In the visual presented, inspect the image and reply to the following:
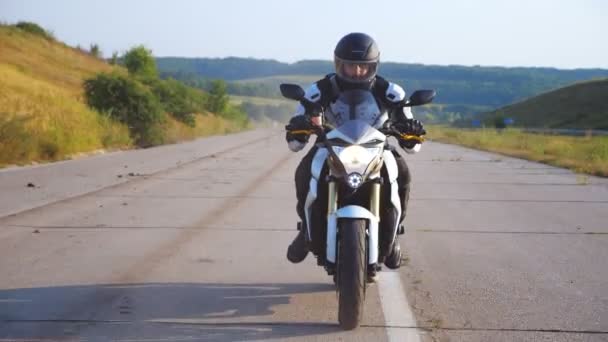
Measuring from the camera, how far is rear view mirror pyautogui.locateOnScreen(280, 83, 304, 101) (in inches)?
234

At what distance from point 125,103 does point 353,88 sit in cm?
2940

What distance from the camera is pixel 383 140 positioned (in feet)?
17.8

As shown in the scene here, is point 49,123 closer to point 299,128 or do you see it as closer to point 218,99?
point 299,128

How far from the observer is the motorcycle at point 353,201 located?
5.23 m

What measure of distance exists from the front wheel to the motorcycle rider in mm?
532

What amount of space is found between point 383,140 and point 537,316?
5.59ft

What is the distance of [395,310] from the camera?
596 centimetres

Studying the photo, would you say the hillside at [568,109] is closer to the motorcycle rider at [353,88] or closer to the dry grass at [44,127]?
the dry grass at [44,127]

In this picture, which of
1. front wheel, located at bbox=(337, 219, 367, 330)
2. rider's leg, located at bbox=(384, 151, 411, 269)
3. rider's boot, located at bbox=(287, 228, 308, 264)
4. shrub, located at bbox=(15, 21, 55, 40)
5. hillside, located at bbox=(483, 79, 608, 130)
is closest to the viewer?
front wheel, located at bbox=(337, 219, 367, 330)

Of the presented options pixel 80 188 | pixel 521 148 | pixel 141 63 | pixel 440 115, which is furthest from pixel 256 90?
pixel 80 188

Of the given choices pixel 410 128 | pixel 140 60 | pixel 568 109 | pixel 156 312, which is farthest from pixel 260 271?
pixel 568 109

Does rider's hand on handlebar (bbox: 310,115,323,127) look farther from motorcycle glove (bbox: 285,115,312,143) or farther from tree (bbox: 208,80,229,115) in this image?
tree (bbox: 208,80,229,115)

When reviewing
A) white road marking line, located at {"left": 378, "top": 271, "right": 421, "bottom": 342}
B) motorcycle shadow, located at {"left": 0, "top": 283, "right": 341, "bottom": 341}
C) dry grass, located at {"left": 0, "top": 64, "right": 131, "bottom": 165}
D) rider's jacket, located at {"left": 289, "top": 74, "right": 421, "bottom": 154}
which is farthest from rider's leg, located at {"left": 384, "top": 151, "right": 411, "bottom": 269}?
dry grass, located at {"left": 0, "top": 64, "right": 131, "bottom": 165}

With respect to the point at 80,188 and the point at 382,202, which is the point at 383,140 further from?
the point at 80,188
